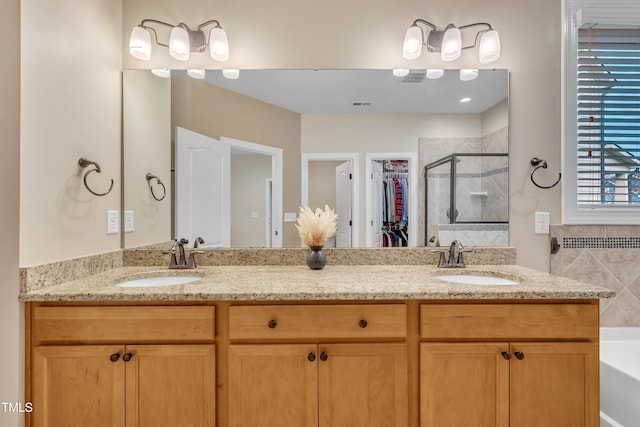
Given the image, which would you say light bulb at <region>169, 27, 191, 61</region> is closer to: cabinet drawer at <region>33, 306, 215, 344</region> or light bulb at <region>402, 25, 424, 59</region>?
light bulb at <region>402, 25, 424, 59</region>

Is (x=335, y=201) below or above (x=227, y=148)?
below

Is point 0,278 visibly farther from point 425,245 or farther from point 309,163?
point 425,245

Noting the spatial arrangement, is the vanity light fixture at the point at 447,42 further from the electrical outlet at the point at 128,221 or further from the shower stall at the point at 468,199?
the electrical outlet at the point at 128,221

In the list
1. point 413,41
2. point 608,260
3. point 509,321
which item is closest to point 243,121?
point 413,41

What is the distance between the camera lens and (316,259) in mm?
1782

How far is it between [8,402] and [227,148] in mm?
1486

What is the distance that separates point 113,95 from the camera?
6.08ft

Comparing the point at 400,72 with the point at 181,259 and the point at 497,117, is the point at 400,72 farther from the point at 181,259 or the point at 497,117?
the point at 181,259

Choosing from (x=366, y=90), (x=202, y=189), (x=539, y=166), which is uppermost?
(x=366, y=90)

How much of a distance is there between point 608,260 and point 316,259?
5.59 feet

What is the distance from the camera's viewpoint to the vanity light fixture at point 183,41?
1841mm

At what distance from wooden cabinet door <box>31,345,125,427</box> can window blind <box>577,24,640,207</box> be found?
254 cm

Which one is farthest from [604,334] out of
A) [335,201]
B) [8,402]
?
[8,402]

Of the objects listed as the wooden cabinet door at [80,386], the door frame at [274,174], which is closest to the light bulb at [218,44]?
the door frame at [274,174]
